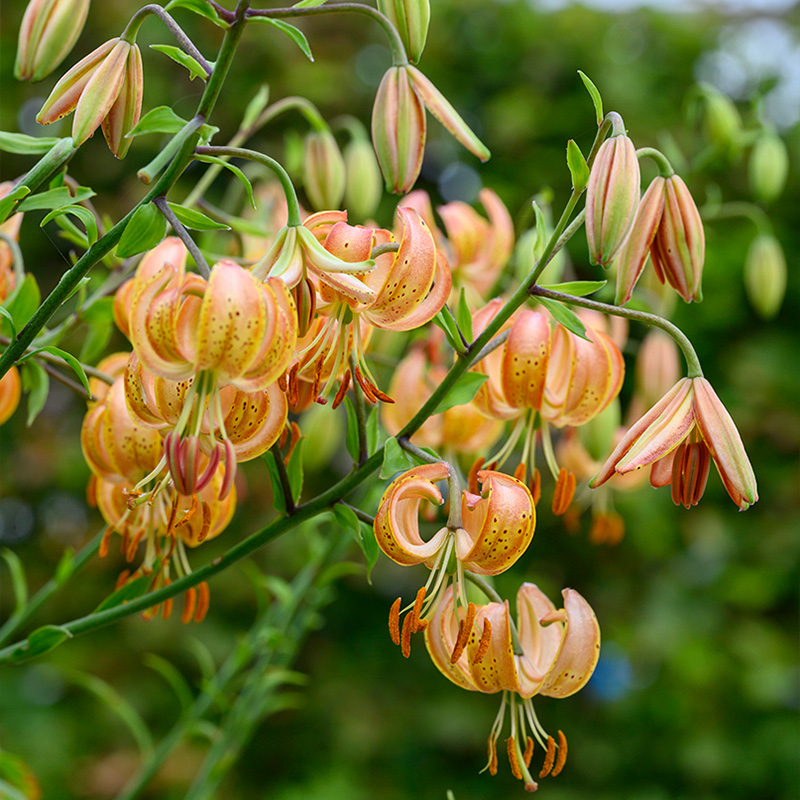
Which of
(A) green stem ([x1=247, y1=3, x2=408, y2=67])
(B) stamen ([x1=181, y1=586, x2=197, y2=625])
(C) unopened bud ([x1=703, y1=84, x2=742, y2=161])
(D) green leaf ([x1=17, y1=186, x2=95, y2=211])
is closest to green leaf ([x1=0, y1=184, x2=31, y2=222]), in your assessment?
(D) green leaf ([x1=17, y1=186, x2=95, y2=211])

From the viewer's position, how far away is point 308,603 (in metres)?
0.91

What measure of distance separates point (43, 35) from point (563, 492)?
434mm

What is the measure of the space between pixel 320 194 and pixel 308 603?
40 centimetres

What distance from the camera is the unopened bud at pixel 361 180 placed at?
0.93 metres

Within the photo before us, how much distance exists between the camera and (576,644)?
480 millimetres

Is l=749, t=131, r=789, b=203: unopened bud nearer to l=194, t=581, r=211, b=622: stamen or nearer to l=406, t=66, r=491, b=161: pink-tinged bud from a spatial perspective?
Answer: l=406, t=66, r=491, b=161: pink-tinged bud

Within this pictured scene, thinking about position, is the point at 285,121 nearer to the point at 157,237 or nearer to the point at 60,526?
the point at 60,526

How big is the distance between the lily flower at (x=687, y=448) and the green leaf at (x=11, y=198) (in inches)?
12.2

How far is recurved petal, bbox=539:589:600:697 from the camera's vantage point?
18.9 inches

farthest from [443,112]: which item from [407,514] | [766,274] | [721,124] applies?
[766,274]

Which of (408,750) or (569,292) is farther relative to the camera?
(408,750)

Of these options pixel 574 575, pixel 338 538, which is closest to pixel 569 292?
pixel 338 538

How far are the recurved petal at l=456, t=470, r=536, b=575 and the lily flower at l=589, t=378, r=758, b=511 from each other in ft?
0.13

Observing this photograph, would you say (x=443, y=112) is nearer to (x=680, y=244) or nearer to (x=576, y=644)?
(x=680, y=244)
